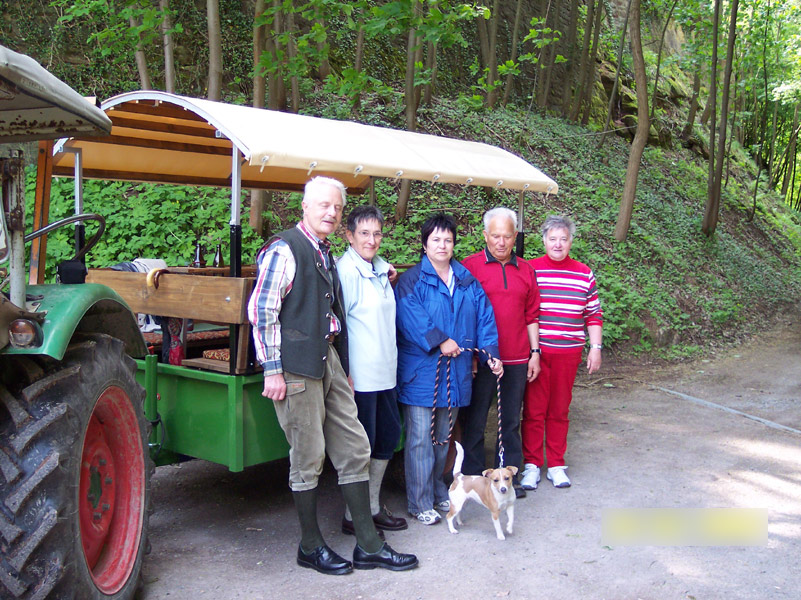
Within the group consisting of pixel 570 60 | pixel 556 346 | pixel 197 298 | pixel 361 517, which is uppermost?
pixel 570 60

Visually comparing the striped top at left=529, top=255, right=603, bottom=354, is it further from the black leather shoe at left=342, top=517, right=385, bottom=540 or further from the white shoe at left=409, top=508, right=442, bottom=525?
the black leather shoe at left=342, top=517, right=385, bottom=540

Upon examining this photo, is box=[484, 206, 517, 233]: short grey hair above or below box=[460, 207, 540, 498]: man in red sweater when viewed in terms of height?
above

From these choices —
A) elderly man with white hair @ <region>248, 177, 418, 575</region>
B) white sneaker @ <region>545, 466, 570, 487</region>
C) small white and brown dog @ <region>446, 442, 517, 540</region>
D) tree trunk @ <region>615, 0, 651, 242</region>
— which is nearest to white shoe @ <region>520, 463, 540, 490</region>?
white sneaker @ <region>545, 466, 570, 487</region>

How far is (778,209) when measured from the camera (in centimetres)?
2578

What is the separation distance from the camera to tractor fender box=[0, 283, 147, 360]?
9.41 ft

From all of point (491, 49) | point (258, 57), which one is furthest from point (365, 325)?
point (491, 49)

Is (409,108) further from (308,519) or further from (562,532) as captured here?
(308,519)

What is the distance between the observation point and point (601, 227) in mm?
13633

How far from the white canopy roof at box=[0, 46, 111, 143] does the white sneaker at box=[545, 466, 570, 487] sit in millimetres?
3825

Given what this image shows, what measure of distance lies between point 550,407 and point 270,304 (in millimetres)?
2683

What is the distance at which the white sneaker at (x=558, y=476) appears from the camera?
5.36m

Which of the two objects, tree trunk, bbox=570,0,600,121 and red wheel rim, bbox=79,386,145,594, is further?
tree trunk, bbox=570,0,600,121

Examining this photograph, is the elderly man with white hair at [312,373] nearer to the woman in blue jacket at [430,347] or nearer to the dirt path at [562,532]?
the dirt path at [562,532]

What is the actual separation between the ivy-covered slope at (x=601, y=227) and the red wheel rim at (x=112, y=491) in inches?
208
